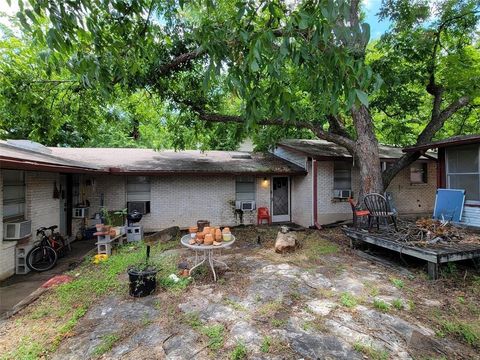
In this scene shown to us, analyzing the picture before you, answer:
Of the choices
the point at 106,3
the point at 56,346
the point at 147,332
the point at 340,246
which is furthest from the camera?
the point at 340,246

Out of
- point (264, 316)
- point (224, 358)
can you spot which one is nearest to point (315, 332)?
point (264, 316)

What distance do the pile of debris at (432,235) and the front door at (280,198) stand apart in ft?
18.6

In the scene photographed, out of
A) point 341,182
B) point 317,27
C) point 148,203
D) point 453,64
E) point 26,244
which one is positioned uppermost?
point 453,64

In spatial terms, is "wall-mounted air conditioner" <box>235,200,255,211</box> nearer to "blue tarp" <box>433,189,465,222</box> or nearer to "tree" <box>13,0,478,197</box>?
"blue tarp" <box>433,189,465,222</box>

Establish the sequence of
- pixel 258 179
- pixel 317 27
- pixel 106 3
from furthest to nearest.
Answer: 1. pixel 258 179
2. pixel 106 3
3. pixel 317 27

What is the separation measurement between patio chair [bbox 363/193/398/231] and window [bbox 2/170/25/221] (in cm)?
→ 829

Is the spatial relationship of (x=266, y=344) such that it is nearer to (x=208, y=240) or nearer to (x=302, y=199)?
(x=208, y=240)

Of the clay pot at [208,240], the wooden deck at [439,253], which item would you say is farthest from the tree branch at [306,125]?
the clay pot at [208,240]

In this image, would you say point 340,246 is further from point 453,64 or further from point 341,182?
point 453,64

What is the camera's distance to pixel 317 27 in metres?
1.69

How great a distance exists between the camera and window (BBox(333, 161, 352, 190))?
11.2 meters

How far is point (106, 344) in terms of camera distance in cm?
320

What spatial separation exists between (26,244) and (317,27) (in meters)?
7.34

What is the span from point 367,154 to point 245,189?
16.0ft
